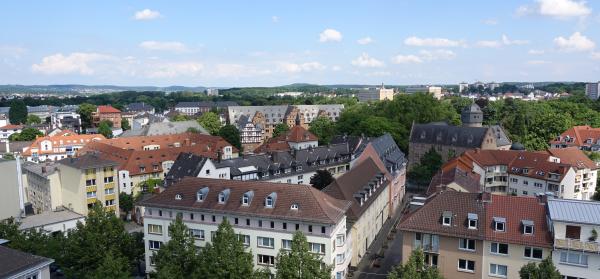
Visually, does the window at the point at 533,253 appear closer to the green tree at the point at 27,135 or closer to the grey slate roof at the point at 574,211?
the grey slate roof at the point at 574,211

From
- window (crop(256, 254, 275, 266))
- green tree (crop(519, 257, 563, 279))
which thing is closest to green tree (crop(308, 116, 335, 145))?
window (crop(256, 254, 275, 266))

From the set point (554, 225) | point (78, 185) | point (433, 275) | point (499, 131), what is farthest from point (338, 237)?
point (499, 131)

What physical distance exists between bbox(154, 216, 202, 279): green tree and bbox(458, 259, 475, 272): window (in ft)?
67.0

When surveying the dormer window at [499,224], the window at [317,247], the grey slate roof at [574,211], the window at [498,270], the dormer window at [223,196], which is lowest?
the window at [498,270]

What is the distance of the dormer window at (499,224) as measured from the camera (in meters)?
34.9

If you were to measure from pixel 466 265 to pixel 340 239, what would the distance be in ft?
34.7

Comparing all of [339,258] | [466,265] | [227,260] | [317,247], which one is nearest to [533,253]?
[466,265]

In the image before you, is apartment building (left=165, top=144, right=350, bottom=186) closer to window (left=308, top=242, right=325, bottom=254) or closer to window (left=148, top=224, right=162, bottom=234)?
window (left=148, top=224, right=162, bottom=234)

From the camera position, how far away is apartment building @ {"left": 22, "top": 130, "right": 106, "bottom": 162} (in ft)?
341

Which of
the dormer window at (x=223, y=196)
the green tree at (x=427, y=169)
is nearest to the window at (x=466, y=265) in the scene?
the dormer window at (x=223, y=196)

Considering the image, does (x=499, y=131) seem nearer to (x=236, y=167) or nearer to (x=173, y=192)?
(x=236, y=167)

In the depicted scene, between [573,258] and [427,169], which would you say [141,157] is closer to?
[427,169]

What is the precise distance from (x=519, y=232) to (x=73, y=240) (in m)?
36.2

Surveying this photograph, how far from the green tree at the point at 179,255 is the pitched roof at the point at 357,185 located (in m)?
16.6
